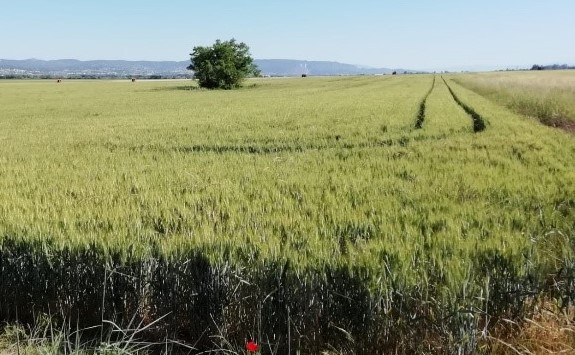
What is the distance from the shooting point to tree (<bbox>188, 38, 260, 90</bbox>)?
228 ft

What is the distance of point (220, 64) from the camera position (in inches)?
2749

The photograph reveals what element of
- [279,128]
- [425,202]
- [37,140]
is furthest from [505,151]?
[37,140]

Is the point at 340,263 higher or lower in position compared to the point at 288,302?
higher

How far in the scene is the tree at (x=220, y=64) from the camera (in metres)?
69.6

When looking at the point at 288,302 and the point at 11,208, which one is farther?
the point at 11,208

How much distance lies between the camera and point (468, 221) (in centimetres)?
490

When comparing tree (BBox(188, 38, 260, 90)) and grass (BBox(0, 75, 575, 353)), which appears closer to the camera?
grass (BBox(0, 75, 575, 353))

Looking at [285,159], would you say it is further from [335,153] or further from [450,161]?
[450,161]

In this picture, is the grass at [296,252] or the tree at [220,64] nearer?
the grass at [296,252]

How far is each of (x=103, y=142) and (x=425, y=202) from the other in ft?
34.1

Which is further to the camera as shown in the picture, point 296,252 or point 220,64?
point 220,64

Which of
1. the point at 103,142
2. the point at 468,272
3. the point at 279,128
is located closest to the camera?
the point at 468,272

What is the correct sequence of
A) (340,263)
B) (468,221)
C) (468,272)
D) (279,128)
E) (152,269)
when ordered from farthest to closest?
(279,128)
(468,221)
(152,269)
(340,263)
(468,272)

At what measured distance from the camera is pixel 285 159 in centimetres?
1027
